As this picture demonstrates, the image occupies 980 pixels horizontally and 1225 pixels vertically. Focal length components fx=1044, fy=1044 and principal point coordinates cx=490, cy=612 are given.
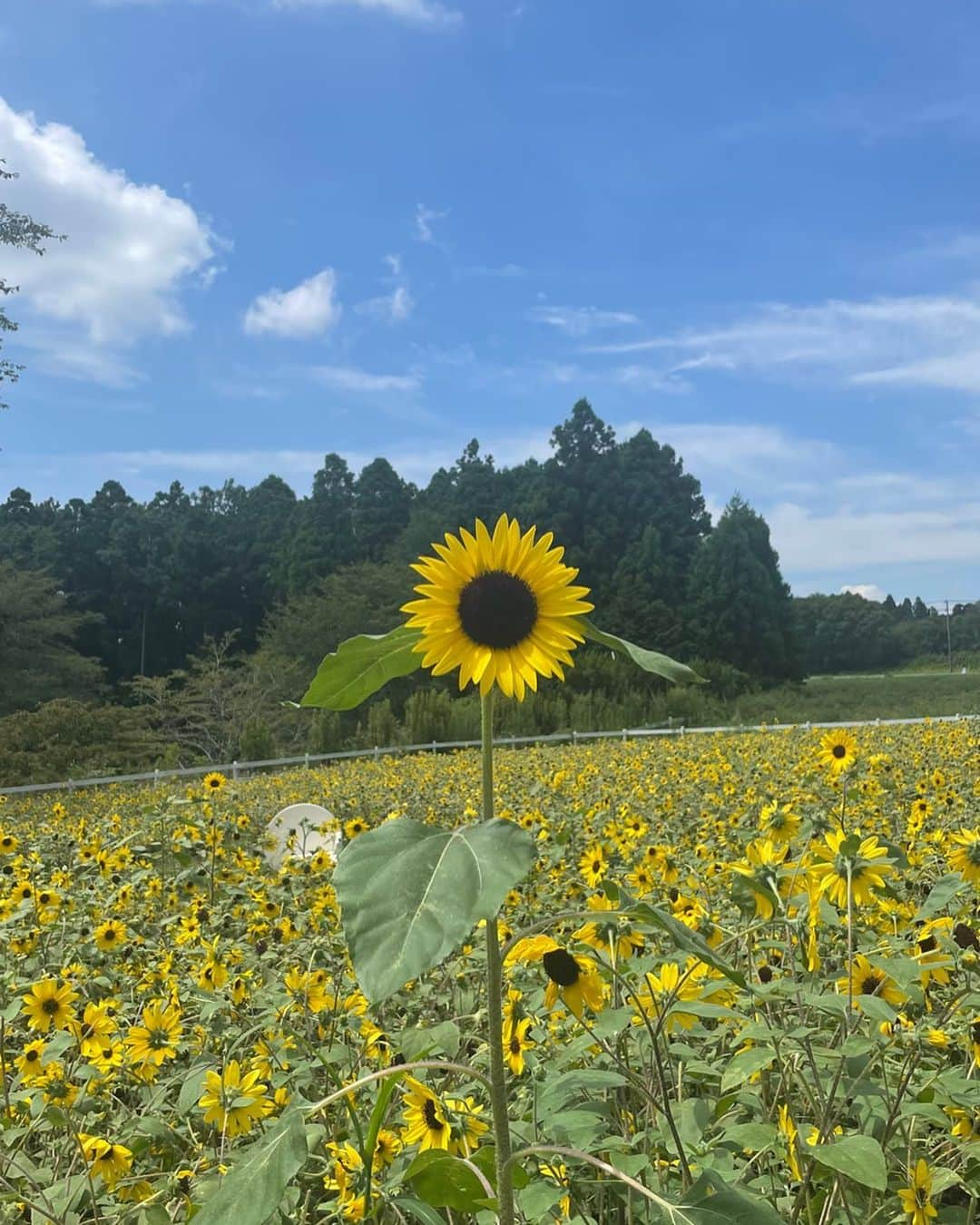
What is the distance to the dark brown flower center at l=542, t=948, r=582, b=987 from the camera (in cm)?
134

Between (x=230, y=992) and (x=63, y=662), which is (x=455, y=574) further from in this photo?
(x=63, y=662)

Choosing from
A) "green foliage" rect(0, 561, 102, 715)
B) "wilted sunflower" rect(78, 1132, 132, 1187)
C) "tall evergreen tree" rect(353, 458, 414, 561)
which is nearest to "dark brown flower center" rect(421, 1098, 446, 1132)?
"wilted sunflower" rect(78, 1132, 132, 1187)

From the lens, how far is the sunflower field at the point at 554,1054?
1.38 metres

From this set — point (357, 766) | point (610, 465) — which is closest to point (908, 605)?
point (610, 465)

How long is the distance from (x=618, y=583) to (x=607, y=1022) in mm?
36653

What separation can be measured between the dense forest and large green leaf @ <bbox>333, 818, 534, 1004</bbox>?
2242cm

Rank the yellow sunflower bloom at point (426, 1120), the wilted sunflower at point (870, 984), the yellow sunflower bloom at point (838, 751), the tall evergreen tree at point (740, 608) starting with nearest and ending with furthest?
1. the yellow sunflower bloom at point (426, 1120)
2. the wilted sunflower at point (870, 984)
3. the yellow sunflower bloom at point (838, 751)
4. the tall evergreen tree at point (740, 608)

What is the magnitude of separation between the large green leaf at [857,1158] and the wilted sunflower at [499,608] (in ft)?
2.29

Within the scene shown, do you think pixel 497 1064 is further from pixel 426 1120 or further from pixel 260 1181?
pixel 426 1120

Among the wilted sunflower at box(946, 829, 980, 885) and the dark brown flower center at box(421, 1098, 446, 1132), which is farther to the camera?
the wilted sunflower at box(946, 829, 980, 885)

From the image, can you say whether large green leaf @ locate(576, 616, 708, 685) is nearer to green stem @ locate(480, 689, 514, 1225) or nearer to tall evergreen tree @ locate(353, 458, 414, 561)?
green stem @ locate(480, 689, 514, 1225)

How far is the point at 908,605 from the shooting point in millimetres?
54906

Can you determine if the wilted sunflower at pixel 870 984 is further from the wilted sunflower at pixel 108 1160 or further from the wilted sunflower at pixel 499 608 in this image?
the wilted sunflower at pixel 108 1160

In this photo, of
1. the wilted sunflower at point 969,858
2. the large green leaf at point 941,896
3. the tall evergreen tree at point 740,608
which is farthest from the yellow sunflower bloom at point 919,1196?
the tall evergreen tree at point 740,608
